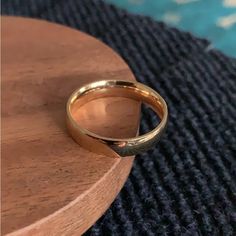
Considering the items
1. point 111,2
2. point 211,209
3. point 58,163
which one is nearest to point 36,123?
point 58,163

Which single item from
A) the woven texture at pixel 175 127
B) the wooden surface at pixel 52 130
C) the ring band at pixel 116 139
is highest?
the ring band at pixel 116 139

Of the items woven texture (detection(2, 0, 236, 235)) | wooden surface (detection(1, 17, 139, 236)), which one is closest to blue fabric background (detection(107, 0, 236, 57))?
woven texture (detection(2, 0, 236, 235))

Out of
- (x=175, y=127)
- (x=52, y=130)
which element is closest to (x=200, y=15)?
(x=175, y=127)

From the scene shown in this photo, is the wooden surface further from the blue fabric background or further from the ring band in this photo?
the blue fabric background

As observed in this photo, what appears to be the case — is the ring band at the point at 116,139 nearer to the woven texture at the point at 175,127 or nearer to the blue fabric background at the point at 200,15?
the woven texture at the point at 175,127

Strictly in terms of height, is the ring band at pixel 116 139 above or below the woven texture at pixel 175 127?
above

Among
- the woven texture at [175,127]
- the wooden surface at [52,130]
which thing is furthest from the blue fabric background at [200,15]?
the wooden surface at [52,130]

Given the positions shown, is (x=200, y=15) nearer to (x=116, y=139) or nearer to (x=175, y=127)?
(x=175, y=127)
